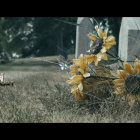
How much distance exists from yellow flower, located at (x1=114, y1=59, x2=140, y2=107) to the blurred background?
51.3 feet

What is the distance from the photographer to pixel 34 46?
2016cm

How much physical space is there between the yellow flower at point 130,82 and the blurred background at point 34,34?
51.3ft

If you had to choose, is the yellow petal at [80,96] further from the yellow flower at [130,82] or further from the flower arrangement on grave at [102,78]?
the yellow flower at [130,82]

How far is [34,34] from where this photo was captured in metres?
19.4

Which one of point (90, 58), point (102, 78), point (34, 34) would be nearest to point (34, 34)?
point (34, 34)

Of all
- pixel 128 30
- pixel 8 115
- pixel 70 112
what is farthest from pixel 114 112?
pixel 128 30

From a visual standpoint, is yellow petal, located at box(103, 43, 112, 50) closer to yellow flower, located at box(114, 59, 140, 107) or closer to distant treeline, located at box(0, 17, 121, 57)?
yellow flower, located at box(114, 59, 140, 107)

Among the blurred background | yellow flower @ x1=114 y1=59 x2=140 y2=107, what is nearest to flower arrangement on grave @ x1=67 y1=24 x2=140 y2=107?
yellow flower @ x1=114 y1=59 x2=140 y2=107

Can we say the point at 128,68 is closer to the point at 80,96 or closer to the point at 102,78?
the point at 102,78

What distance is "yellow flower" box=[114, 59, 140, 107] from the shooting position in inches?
79.7

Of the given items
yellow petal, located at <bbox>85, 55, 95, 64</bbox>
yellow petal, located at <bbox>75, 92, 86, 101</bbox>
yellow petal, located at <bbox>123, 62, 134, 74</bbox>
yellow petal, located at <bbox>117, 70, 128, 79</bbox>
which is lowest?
yellow petal, located at <bbox>75, 92, 86, 101</bbox>

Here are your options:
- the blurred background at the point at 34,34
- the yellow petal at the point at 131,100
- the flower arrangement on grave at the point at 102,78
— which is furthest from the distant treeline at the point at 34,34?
the yellow petal at the point at 131,100

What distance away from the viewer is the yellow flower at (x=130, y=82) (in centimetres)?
203
